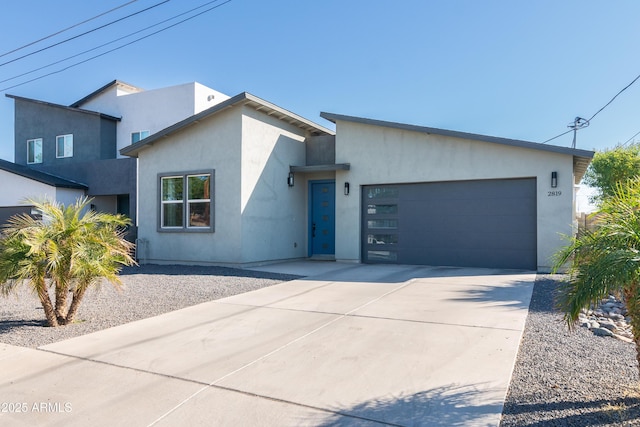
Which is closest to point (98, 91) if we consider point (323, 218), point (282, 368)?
point (323, 218)

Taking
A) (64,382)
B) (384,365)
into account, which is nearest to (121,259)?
(64,382)

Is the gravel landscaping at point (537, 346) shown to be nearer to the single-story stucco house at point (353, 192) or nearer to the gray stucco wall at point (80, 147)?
the single-story stucco house at point (353, 192)

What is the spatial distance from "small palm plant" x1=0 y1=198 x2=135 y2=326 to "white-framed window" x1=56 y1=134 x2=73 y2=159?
16.0 meters

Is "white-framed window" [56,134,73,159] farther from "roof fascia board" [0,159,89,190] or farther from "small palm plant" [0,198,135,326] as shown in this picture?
"small palm plant" [0,198,135,326]

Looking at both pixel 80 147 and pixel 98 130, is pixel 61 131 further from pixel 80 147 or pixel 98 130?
pixel 98 130

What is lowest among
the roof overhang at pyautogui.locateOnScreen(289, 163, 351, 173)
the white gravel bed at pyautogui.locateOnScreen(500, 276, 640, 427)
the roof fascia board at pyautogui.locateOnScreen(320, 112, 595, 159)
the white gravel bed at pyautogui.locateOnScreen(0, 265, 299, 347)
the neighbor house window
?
the white gravel bed at pyautogui.locateOnScreen(0, 265, 299, 347)

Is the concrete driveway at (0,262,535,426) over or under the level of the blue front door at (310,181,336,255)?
under

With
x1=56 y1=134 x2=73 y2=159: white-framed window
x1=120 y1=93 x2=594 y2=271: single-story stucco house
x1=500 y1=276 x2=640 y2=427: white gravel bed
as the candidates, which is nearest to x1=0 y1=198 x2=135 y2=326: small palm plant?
x1=500 y1=276 x2=640 y2=427: white gravel bed

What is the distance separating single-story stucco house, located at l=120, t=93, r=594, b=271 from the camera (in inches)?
408

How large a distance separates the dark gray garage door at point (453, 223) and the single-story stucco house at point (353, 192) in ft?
0.09

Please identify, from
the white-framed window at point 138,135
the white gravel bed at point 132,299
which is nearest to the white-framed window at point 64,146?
the white-framed window at point 138,135

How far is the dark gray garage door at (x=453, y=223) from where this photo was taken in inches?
410

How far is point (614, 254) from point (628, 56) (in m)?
14.5

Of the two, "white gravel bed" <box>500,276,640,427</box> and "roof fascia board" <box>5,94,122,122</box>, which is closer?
"white gravel bed" <box>500,276,640,427</box>
